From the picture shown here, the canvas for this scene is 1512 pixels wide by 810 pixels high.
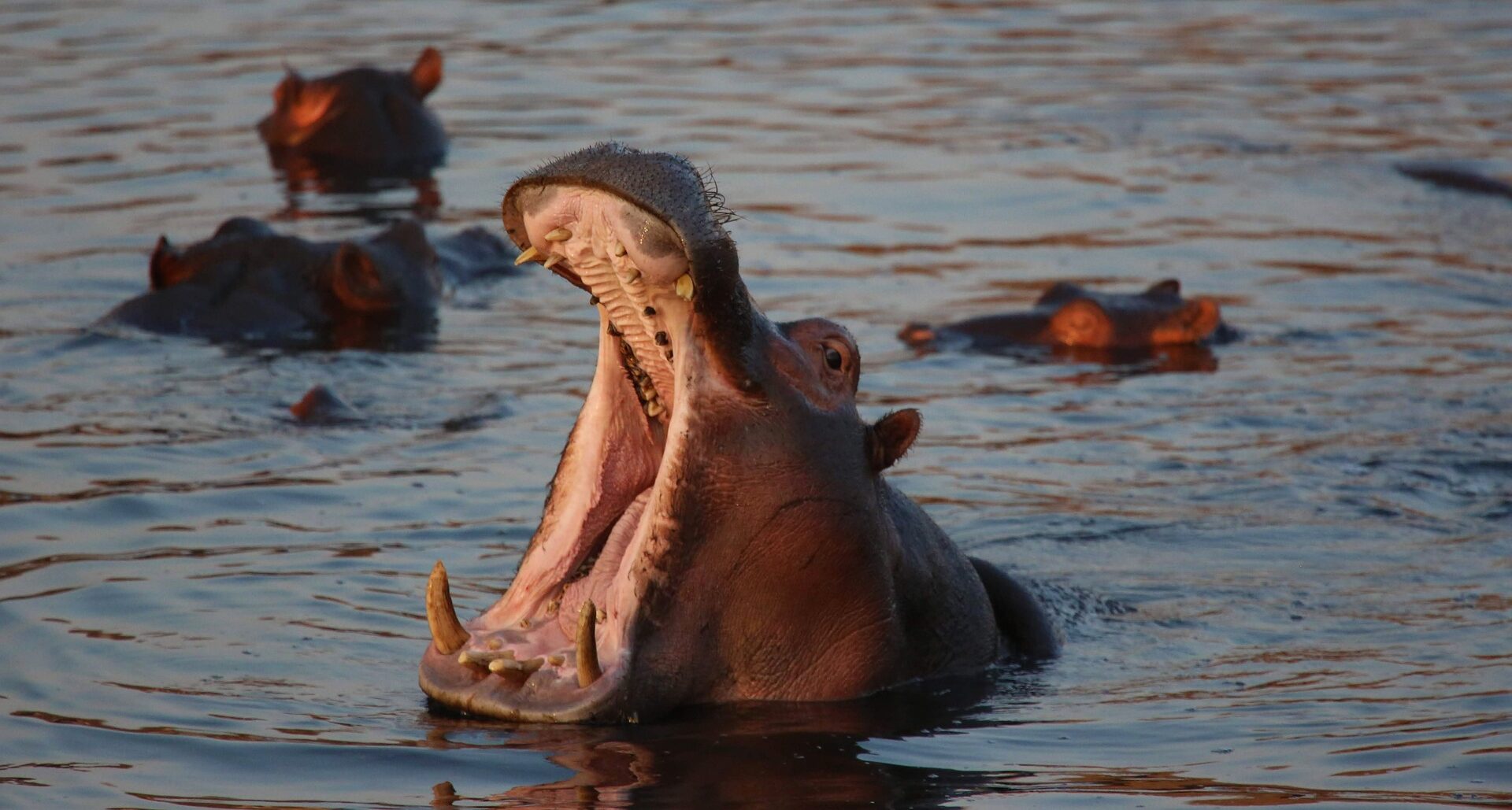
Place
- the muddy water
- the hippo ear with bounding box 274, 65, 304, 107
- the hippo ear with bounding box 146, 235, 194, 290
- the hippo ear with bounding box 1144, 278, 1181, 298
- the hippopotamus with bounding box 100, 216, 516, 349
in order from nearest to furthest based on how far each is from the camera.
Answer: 1. the muddy water
2. the hippopotamus with bounding box 100, 216, 516, 349
3. the hippo ear with bounding box 146, 235, 194, 290
4. the hippo ear with bounding box 1144, 278, 1181, 298
5. the hippo ear with bounding box 274, 65, 304, 107

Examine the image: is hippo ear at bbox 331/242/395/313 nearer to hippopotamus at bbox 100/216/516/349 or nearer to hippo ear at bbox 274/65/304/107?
hippopotamus at bbox 100/216/516/349

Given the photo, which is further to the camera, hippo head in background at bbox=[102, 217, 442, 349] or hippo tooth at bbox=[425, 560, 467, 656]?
hippo head in background at bbox=[102, 217, 442, 349]

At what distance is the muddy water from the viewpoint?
4918 mm

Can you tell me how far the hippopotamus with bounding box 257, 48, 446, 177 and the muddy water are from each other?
29 cm

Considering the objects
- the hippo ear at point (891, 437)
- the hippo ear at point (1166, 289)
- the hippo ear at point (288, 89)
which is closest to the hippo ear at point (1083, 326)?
the hippo ear at point (1166, 289)

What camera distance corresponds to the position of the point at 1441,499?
307 inches

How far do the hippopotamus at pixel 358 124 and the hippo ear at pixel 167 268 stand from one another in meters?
4.24

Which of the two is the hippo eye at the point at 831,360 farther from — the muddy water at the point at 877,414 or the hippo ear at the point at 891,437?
the muddy water at the point at 877,414

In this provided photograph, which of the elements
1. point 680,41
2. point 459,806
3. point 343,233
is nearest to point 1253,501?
point 459,806

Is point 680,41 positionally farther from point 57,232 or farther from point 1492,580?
point 1492,580

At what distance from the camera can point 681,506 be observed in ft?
15.8

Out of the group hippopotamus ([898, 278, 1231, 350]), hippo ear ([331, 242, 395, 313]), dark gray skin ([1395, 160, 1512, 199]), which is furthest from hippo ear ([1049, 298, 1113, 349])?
dark gray skin ([1395, 160, 1512, 199])

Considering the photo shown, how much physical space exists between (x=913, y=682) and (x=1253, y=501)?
277 cm

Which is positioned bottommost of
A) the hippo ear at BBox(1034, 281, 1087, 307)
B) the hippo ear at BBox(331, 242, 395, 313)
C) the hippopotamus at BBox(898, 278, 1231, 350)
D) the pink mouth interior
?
the hippopotamus at BBox(898, 278, 1231, 350)
